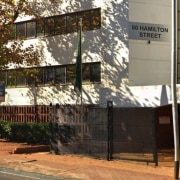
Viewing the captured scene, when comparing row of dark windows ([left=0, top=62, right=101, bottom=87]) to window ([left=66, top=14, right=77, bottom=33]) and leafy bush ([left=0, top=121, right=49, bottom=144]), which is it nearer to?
window ([left=66, top=14, right=77, bottom=33])

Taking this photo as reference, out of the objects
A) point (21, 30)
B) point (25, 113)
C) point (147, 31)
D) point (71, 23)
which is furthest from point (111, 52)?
point (21, 30)

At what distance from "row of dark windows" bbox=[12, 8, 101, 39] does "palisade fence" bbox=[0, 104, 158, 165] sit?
19.1 ft

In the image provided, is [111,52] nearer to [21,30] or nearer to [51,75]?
[51,75]

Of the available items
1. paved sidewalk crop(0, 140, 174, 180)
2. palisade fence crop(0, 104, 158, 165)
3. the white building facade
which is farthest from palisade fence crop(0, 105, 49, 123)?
palisade fence crop(0, 104, 158, 165)

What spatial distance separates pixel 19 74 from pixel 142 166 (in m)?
11.0

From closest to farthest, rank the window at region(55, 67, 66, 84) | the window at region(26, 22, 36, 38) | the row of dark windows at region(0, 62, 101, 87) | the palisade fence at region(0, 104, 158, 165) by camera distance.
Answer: the palisade fence at region(0, 104, 158, 165)
the row of dark windows at region(0, 62, 101, 87)
the window at region(55, 67, 66, 84)
the window at region(26, 22, 36, 38)

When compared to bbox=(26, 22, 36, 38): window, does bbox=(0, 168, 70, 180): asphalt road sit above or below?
below

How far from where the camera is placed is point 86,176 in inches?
512

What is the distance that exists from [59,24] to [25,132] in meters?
6.22

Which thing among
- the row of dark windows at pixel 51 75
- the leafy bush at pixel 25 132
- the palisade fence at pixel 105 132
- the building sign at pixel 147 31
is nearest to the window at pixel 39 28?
the row of dark windows at pixel 51 75

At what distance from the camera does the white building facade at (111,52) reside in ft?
65.7

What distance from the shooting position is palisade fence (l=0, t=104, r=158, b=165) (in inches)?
614

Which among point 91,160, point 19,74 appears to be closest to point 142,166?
point 91,160

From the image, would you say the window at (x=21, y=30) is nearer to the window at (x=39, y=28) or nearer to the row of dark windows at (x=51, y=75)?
the window at (x=39, y=28)
